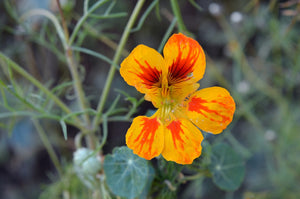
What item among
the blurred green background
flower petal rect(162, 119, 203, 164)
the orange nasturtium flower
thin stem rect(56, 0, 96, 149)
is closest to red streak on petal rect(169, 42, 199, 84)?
the orange nasturtium flower

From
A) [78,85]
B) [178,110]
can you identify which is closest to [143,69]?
[178,110]

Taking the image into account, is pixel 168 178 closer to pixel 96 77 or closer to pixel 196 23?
pixel 96 77

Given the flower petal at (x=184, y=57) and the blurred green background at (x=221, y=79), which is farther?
the blurred green background at (x=221, y=79)

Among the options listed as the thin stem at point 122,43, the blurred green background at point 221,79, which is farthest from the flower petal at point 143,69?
the blurred green background at point 221,79

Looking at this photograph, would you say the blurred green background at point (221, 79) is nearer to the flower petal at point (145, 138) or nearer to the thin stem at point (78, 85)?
the thin stem at point (78, 85)

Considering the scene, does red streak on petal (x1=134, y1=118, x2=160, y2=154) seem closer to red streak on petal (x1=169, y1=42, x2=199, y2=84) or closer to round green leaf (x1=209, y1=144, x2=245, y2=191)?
red streak on petal (x1=169, y1=42, x2=199, y2=84)

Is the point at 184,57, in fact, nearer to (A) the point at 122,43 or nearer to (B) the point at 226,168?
(A) the point at 122,43
